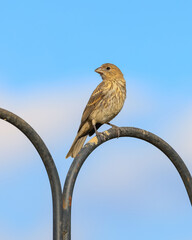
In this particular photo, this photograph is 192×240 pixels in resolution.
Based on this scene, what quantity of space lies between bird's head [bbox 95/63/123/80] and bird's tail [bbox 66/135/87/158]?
1.37 meters

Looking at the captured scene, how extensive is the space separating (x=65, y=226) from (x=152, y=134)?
1.70 m

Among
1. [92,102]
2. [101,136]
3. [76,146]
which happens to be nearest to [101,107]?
[92,102]

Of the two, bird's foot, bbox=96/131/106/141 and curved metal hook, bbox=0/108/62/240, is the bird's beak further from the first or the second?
curved metal hook, bbox=0/108/62/240

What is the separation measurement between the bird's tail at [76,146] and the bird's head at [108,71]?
1373mm

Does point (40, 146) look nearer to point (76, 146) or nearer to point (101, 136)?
point (101, 136)

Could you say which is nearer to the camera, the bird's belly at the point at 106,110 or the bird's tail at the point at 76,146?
the bird's tail at the point at 76,146

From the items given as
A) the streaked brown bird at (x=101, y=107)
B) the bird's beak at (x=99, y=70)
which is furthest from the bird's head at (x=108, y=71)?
the streaked brown bird at (x=101, y=107)

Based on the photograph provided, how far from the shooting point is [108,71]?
27.4 feet

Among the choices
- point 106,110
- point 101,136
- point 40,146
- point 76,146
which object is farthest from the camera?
point 106,110

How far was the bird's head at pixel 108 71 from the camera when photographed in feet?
27.2

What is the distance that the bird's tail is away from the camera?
7.01 meters

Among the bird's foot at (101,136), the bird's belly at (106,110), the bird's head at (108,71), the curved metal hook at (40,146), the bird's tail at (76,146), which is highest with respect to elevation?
the bird's head at (108,71)

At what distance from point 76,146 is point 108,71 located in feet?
6.07

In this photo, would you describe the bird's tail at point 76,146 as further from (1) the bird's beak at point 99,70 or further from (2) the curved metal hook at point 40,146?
(2) the curved metal hook at point 40,146
